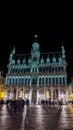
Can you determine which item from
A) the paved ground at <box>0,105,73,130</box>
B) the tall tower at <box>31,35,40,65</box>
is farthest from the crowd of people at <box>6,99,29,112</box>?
the tall tower at <box>31,35,40,65</box>

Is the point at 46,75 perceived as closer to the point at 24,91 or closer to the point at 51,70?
the point at 51,70

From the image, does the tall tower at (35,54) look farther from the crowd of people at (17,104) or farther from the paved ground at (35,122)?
the paved ground at (35,122)

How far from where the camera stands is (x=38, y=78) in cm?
6556

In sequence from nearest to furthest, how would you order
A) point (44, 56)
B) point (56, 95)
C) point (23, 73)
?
point (56, 95) → point (23, 73) → point (44, 56)

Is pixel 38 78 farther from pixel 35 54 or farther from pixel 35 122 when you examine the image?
pixel 35 122

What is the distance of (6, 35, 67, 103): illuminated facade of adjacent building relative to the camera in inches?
2464

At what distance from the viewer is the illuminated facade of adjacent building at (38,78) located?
62.6 meters

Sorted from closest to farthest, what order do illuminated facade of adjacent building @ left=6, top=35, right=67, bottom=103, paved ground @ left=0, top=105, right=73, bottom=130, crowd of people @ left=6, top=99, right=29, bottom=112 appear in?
paved ground @ left=0, top=105, right=73, bottom=130 → crowd of people @ left=6, top=99, right=29, bottom=112 → illuminated facade of adjacent building @ left=6, top=35, right=67, bottom=103

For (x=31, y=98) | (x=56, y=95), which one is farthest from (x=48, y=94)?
(x=31, y=98)

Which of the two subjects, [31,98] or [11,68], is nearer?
[31,98]

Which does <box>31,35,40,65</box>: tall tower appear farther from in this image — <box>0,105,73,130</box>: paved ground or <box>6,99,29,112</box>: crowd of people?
<box>0,105,73,130</box>: paved ground

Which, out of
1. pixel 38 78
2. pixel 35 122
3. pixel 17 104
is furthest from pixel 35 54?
pixel 35 122

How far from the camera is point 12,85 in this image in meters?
65.8

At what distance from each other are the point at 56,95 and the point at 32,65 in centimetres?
1674
